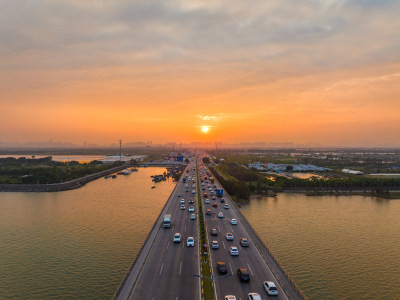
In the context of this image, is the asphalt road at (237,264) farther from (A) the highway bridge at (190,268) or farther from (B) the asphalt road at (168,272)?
(B) the asphalt road at (168,272)

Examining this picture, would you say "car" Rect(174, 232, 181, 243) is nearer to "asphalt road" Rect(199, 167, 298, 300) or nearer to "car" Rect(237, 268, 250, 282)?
"asphalt road" Rect(199, 167, 298, 300)

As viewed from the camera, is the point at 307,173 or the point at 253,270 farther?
the point at 307,173

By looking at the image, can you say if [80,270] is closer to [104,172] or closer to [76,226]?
[76,226]

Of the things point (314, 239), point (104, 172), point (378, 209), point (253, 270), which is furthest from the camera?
A: point (104, 172)

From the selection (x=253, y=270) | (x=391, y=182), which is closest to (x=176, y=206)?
(x=253, y=270)

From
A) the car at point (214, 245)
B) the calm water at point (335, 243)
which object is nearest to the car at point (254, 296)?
the calm water at point (335, 243)

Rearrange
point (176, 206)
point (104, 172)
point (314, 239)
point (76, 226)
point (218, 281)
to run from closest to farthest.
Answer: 1. point (218, 281)
2. point (314, 239)
3. point (76, 226)
4. point (176, 206)
5. point (104, 172)

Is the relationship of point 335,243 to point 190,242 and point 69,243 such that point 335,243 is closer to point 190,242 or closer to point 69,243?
point 190,242
